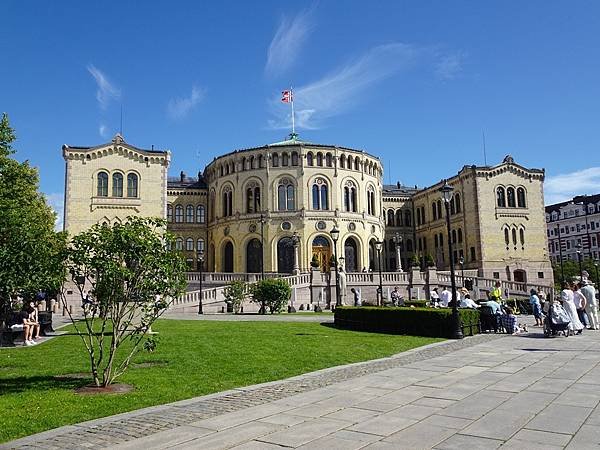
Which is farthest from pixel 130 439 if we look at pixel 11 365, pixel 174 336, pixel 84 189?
pixel 84 189

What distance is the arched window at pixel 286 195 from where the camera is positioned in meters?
56.0

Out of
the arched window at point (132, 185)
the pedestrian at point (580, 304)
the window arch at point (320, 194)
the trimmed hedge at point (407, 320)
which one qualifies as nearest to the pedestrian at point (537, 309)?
the pedestrian at point (580, 304)

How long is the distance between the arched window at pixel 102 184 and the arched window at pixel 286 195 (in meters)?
17.9

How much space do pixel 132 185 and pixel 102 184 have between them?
2922 millimetres

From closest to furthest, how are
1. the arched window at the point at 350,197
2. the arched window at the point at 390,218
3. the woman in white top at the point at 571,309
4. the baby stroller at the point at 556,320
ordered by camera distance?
the baby stroller at the point at 556,320
the woman in white top at the point at 571,309
the arched window at the point at 350,197
the arched window at the point at 390,218

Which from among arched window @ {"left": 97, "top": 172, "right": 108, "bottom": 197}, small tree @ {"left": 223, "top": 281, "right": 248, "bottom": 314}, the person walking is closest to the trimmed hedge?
the person walking

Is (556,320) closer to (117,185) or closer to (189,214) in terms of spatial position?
(117,185)

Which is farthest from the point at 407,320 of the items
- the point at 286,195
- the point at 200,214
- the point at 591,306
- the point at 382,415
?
the point at 200,214

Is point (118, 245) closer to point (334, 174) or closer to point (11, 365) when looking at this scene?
point (11, 365)

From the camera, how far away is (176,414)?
8.08 metres

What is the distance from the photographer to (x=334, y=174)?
2232 inches

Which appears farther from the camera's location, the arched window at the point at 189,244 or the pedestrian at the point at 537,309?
the arched window at the point at 189,244

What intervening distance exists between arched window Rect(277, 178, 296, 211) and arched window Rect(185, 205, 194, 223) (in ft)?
47.4

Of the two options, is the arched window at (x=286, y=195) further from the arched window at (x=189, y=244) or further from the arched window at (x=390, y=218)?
the arched window at (x=390, y=218)
